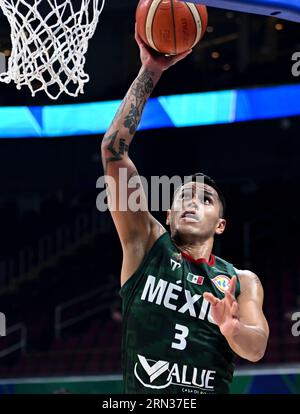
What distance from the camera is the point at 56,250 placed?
442 inches

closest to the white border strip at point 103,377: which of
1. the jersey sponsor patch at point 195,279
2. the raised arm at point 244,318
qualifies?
the raised arm at point 244,318

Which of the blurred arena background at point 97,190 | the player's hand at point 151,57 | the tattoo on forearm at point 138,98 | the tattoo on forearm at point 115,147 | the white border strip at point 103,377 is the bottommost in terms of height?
the white border strip at point 103,377

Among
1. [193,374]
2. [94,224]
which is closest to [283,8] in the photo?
[193,374]

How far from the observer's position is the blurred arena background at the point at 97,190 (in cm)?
992

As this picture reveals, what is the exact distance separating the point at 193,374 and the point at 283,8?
1.25 metres

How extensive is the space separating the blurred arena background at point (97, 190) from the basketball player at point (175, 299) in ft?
21.0

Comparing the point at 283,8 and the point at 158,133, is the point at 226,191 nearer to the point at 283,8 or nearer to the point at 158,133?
the point at 158,133

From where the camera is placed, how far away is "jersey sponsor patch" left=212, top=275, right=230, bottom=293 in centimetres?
295

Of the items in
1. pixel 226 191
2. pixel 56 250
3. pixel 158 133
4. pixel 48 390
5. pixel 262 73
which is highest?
pixel 262 73

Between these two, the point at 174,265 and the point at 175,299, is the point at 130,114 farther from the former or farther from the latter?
the point at 175,299

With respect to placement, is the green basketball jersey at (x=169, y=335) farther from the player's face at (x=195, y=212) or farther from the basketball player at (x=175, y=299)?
the player's face at (x=195, y=212)

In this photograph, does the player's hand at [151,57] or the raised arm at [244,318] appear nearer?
the raised arm at [244,318]

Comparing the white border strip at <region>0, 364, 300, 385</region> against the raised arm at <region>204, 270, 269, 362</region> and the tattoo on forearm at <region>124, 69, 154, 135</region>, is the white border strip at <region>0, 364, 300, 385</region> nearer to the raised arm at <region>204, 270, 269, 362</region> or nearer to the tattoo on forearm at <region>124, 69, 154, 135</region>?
the raised arm at <region>204, 270, 269, 362</region>

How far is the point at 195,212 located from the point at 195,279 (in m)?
0.24
